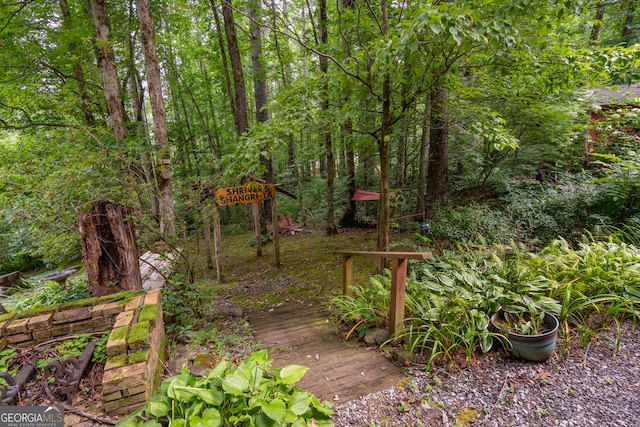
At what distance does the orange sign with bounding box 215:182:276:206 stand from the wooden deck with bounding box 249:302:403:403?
6.46ft

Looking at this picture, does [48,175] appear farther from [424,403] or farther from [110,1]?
[110,1]

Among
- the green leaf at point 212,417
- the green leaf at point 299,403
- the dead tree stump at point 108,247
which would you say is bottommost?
the green leaf at point 299,403

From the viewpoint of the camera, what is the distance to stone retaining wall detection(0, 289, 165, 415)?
1.60 meters

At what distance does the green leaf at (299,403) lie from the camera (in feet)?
4.35

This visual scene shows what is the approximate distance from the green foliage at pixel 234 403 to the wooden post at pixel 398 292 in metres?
1.25

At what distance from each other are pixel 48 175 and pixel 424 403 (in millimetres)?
4030

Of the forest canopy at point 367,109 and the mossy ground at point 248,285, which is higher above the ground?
the forest canopy at point 367,109

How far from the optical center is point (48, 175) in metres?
2.98

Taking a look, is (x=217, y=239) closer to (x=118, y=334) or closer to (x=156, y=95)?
(x=156, y=95)

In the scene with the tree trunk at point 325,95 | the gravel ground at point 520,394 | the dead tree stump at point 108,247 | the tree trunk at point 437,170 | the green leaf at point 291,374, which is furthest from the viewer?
the tree trunk at point 437,170

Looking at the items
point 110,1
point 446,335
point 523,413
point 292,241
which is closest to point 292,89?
point 446,335

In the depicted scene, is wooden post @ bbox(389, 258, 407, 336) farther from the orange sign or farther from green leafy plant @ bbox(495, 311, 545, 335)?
the orange sign

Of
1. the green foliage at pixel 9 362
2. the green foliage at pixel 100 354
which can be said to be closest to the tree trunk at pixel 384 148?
the green foliage at pixel 100 354

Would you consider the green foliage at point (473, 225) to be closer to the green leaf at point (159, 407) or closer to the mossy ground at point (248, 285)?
the mossy ground at point (248, 285)
